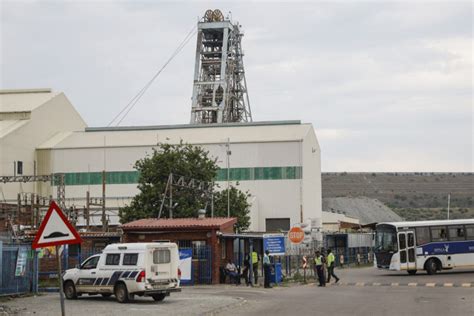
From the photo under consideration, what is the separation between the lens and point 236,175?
79.9 m

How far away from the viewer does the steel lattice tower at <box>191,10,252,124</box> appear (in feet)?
324

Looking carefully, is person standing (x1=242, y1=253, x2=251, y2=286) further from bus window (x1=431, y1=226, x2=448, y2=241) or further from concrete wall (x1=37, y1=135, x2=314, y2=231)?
concrete wall (x1=37, y1=135, x2=314, y2=231)

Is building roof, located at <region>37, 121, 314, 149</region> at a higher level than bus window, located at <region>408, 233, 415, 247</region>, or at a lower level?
higher

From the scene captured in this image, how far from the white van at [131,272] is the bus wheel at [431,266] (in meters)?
20.0

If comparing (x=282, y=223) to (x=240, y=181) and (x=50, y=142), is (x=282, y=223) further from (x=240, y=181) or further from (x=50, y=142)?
(x=50, y=142)

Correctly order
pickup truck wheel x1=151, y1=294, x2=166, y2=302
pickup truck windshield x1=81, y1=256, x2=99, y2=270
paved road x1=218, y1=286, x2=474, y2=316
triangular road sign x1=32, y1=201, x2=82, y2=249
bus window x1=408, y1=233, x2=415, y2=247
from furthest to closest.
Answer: bus window x1=408, y1=233, x2=415, y2=247 < pickup truck windshield x1=81, y1=256, x2=99, y2=270 < pickup truck wheel x1=151, y1=294, x2=166, y2=302 < paved road x1=218, y1=286, x2=474, y2=316 < triangular road sign x1=32, y1=201, x2=82, y2=249

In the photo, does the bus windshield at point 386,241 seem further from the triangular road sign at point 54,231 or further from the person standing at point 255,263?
the triangular road sign at point 54,231

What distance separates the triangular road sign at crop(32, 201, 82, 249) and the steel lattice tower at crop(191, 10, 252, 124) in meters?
80.8

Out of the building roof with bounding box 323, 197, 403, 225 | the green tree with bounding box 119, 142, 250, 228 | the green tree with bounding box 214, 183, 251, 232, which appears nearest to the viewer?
the green tree with bounding box 119, 142, 250, 228

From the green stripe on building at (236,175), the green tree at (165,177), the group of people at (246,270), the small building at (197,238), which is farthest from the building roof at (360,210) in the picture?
the small building at (197,238)

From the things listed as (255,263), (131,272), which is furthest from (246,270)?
(131,272)

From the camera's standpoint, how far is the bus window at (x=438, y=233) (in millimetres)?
44381

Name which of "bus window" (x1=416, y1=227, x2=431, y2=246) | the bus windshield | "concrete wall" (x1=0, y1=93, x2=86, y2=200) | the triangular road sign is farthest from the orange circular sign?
"concrete wall" (x1=0, y1=93, x2=86, y2=200)

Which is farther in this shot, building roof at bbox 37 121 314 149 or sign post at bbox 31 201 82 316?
building roof at bbox 37 121 314 149
